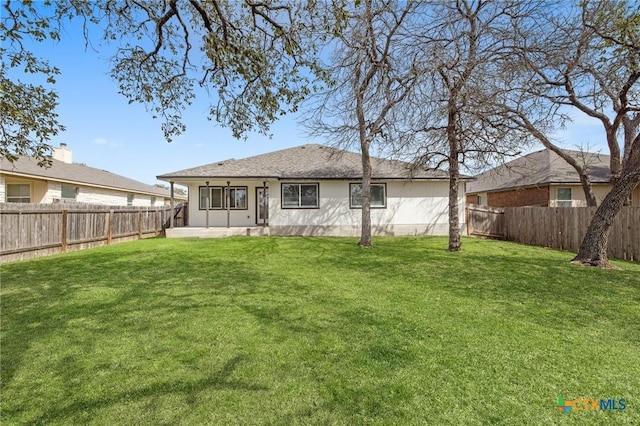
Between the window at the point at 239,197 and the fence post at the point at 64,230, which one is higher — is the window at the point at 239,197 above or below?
above

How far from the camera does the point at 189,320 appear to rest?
4.54m

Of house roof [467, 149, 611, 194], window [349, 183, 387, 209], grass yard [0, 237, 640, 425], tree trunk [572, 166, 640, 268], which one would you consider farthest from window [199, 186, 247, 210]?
tree trunk [572, 166, 640, 268]

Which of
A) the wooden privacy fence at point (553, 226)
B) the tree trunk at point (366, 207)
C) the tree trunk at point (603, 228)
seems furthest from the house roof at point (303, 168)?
the tree trunk at point (603, 228)

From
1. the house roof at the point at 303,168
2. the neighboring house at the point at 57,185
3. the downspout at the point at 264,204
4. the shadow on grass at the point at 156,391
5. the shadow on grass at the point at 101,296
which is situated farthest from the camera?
the downspout at the point at 264,204

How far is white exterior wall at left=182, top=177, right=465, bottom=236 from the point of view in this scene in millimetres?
16375

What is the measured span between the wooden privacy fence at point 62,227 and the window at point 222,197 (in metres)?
2.75

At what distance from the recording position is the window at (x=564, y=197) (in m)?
17.5

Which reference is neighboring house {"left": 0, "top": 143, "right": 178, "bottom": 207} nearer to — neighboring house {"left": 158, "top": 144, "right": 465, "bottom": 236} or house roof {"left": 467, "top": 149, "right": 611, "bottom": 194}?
neighboring house {"left": 158, "top": 144, "right": 465, "bottom": 236}

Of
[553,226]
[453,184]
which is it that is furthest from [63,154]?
[553,226]

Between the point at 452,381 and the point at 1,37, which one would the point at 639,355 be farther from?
the point at 1,37

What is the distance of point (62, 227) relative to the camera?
1105 centimetres

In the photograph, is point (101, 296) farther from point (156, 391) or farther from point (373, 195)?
point (373, 195)

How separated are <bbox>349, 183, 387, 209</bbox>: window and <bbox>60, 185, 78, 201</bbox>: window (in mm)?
15434

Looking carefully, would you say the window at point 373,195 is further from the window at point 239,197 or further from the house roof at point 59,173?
the house roof at point 59,173
